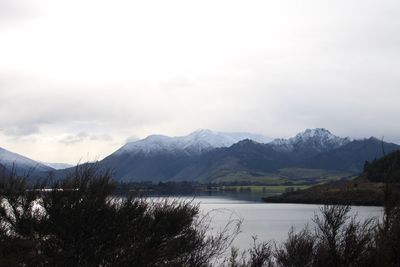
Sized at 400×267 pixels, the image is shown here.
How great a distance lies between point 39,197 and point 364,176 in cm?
17232

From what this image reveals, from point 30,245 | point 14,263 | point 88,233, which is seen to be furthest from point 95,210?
point 14,263

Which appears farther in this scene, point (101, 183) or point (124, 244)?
point (101, 183)

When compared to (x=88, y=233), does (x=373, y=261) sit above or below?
below

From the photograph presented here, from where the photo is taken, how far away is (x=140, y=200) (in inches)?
616

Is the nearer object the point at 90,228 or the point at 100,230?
the point at 90,228

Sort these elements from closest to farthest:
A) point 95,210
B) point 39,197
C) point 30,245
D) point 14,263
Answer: point 14,263 → point 30,245 → point 95,210 → point 39,197

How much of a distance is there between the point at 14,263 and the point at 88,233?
2.24 metres

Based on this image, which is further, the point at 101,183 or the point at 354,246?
the point at 354,246

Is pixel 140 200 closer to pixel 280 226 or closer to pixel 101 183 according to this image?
pixel 101 183

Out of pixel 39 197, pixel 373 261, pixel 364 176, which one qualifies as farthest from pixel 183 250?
pixel 364 176

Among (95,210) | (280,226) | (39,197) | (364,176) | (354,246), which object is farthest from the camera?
(364,176)

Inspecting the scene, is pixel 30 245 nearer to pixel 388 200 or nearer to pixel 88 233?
pixel 88 233

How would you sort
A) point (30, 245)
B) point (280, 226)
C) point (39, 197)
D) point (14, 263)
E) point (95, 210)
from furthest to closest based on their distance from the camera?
point (280, 226)
point (39, 197)
point (95, 210)
point (30, 245)
point (14, 263)

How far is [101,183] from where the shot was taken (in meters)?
14.6
